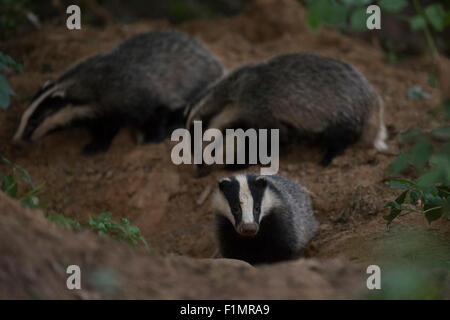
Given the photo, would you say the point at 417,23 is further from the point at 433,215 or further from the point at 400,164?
the point at 433,215

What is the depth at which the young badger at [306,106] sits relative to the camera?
5129mm

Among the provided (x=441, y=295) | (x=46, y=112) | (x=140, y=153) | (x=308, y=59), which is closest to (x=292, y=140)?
(x=308, y=59)

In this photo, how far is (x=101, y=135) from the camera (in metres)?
5.77

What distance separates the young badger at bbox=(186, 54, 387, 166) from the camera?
5.13 metres

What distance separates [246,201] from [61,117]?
Answer: 2644mm

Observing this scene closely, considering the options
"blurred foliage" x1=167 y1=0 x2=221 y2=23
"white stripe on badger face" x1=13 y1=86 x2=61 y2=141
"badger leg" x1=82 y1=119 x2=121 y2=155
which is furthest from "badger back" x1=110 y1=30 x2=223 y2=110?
"blurred foliage" x1=167 y1=0 x2=221 y2=23

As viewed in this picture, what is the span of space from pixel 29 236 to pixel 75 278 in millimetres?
234

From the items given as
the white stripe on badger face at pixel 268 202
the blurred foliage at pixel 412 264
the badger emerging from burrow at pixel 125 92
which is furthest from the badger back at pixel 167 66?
the blurred foliage at pixel 412 264

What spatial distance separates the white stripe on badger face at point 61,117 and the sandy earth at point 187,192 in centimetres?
22

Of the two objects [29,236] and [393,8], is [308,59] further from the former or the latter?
[29,236]

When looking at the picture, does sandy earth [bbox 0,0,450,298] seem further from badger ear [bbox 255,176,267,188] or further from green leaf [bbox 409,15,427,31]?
badger ear [bbox 255,176,267,188]
